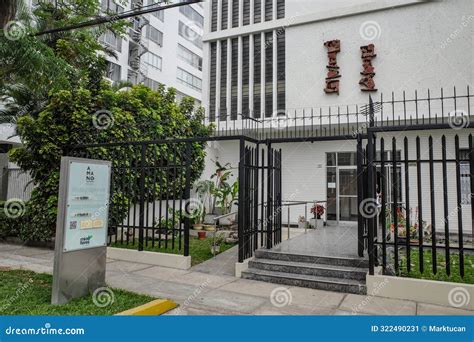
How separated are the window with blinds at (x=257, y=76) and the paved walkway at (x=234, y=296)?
966cm

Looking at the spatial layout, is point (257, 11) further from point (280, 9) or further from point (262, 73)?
point (262, 73)

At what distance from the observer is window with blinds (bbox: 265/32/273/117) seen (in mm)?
15242

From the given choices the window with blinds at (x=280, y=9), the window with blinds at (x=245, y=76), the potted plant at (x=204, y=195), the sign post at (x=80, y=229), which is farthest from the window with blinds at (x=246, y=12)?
the sign post at (x=80, y=229)

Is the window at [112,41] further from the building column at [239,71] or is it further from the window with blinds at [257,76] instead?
the window with blinds at [257,76]

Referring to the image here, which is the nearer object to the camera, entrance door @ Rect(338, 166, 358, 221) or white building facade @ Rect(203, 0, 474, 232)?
white building facade @ Rect(203, 0, 474, 232)

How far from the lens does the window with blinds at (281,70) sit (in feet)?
49.2

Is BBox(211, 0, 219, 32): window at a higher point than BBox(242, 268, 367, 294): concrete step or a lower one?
higher

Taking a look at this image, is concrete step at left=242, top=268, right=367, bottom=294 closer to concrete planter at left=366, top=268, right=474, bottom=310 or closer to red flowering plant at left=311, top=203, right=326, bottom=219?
concrete planter at left=366, top=268, right=474, bottom=310

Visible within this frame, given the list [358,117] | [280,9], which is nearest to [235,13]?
[280,9]

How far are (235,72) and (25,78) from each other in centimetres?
998

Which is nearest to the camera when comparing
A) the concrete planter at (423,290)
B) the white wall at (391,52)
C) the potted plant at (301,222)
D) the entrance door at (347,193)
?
the concrete planter at (423,290)

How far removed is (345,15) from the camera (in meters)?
13.9

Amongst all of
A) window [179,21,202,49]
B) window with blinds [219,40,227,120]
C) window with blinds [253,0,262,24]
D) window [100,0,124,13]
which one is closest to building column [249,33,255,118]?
window with blinds [253,0,262,24]

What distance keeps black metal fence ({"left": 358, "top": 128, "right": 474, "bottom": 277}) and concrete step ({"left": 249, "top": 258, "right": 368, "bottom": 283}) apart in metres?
0.41
